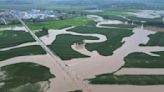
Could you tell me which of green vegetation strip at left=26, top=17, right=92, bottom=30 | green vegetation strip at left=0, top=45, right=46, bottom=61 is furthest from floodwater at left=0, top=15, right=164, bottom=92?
green vegetation strip at left=26, top=17, right=92, bottom=30

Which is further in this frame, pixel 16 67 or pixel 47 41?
pixel 47 41

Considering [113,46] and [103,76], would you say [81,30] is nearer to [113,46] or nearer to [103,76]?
[113,46]

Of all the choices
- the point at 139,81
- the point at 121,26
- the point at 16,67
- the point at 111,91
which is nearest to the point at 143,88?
the point at 139,81

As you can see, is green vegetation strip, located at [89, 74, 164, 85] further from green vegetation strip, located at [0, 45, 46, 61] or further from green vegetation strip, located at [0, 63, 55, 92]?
green vegetation strip, located at [0, 45, 46, 61]

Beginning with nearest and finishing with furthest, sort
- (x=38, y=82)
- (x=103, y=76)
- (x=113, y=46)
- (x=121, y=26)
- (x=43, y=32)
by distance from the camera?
(x=38, y=82) → (x=103, y=76) → (x=113, y=46) → (x=43, y=32) → (x=121, y=26)

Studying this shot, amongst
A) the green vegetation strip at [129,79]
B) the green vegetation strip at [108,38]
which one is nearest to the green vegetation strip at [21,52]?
the green vegetation strip at [108,38]

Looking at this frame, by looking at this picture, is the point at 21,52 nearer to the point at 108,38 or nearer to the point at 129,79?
the point at 108,38

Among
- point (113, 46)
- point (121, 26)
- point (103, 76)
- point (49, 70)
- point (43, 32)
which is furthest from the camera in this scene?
point (121, 26)
